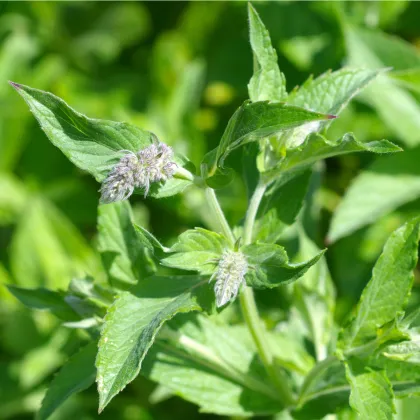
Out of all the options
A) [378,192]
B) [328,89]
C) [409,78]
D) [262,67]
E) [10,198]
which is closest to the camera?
[262,67]

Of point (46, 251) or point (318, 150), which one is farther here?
point (46, 251)

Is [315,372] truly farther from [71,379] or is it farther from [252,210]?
[71,379]

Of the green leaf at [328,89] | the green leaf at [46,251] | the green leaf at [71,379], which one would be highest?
the green leaf at [328,89]

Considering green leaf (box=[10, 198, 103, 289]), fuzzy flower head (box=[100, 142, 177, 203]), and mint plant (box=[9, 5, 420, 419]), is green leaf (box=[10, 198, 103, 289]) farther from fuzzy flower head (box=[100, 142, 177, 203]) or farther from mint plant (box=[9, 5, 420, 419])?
fuzzy flower head (box=[100, 142, 177, 203])

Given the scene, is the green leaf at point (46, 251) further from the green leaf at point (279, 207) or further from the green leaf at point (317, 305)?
the green leaf at point (279, 207)

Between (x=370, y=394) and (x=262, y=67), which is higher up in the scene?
(x=262, y=67)

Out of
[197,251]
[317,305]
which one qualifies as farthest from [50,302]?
[317,305]

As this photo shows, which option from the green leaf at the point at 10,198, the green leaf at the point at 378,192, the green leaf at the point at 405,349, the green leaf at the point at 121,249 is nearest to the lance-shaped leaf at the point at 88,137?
the green leaf at the point at 121,249

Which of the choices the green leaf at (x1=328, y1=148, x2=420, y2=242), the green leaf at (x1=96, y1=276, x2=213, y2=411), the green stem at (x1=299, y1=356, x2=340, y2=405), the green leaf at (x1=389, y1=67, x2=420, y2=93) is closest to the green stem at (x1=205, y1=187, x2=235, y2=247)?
the green leaf at (x1=96, y1=276, x2=213, y2=411)
